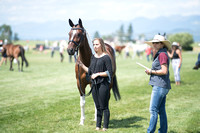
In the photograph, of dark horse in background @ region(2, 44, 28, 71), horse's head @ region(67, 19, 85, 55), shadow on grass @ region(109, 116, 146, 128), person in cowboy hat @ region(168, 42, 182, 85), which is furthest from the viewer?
dark horse in background @ region(2, 44, 28, 71)

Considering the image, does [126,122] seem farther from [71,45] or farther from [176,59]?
[176,59]

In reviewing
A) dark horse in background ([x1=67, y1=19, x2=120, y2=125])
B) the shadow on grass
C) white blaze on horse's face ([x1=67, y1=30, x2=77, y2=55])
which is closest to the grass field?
the shadow on grass

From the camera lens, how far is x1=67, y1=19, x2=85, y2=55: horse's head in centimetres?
515

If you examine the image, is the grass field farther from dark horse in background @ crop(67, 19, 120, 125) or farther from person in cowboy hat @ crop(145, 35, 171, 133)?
person in cowboy hat @ crop(145, 35, 171, 133)

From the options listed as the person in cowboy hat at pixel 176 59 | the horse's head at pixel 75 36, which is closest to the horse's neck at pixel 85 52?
the horse's head at pixel 75 36

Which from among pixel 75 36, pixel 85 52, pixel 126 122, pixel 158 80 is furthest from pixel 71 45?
pixel 126 122

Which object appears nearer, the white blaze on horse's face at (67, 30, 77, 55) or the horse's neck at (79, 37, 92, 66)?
the white blaze on horse's face at (67, 30, 77, 55)

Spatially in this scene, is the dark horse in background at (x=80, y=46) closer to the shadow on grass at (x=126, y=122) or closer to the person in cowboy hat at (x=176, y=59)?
the shadow on grass at (x=126, y=122)

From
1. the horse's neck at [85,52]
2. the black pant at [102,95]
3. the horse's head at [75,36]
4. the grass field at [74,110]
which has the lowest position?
the grass field at [74,110]

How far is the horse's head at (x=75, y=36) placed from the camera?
515 cm

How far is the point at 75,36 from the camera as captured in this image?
17.4 ft

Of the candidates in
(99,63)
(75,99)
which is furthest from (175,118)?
A: (75,99)

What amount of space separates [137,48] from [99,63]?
3372cm

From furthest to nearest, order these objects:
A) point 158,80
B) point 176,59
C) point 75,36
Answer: point 176,59, point 75,36, point 158,80
